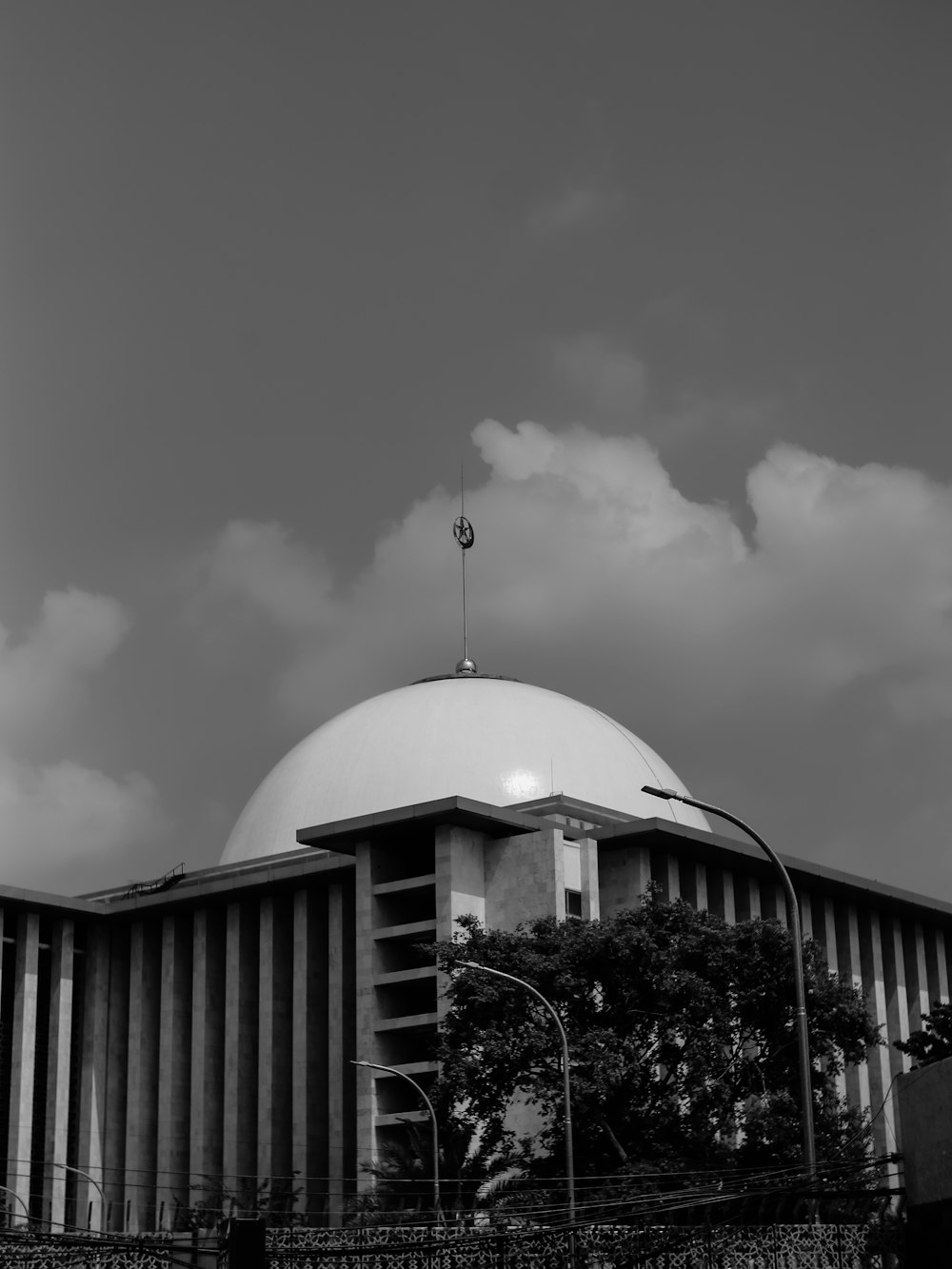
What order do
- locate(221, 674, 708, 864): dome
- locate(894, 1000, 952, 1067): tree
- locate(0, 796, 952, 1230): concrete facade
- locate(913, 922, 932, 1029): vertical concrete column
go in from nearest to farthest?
1. locate(894, 1000, 952, 1067): tree
2. locate(0, 796, 952, 1230): concrete facade
3. locate(221, 674, 708, 864): dome
4. locate(913, 922, 932, 1029): vertical concrete column

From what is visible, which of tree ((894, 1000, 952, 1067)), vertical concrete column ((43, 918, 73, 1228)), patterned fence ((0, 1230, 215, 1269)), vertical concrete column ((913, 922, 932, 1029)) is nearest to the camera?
patterned fence ((0, 1230, 215, 1269))

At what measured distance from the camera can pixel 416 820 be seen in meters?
58.8

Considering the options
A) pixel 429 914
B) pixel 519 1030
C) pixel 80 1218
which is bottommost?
pixel 80 1218

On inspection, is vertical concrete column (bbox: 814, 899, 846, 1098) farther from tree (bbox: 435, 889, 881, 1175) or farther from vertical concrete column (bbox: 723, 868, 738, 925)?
tree (bbox: 435, 889, 881, 1175)

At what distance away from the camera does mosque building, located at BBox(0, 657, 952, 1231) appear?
5878 centimetres

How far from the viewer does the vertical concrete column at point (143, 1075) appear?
65.1 meters

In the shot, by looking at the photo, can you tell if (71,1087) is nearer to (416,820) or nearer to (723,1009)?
(416,820)

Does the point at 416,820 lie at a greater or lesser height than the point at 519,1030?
greater

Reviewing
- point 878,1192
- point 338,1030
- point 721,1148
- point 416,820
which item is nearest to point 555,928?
point 721,1148

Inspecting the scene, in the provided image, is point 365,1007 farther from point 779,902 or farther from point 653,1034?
point 779,902

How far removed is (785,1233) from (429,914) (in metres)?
37.1

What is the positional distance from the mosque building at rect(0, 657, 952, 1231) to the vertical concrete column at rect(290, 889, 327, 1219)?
91 millimetres

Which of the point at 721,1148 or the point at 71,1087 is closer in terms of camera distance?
the point at 721,1148

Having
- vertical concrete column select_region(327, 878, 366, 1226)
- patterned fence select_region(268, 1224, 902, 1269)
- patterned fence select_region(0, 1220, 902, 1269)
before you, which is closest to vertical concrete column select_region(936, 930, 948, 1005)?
vertical concrete column select_region(327, 878, 366, 1226)
